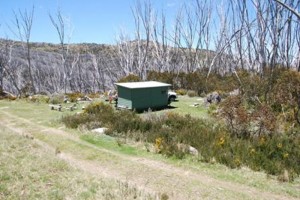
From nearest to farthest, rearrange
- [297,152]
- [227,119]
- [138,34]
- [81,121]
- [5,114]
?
[297,152]
[227,119]
[81,121]
[5,114]
[138,34]

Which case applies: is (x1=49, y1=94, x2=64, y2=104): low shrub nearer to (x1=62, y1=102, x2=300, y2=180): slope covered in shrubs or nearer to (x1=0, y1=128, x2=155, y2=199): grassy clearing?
(x1=62, y1=102, x2=300, y2=180): slope covered in shrubs

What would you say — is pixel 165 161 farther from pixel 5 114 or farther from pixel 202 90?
pixel 202 90

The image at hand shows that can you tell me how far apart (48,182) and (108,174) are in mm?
1554

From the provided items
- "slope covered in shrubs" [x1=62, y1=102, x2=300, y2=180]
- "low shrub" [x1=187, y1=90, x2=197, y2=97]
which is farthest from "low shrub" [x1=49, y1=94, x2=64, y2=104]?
"low shrub" [x1=187, y1=90, x2=197, y2=97]

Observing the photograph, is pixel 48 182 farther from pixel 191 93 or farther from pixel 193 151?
pixel 191 93

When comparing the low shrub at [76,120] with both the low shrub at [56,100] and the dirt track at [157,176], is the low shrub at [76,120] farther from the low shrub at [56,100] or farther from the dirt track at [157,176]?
the low shrub at [56,100]

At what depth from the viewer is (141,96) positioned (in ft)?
58.7

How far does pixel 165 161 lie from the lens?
31.8ft

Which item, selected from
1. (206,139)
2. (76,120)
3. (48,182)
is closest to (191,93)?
(76,120)

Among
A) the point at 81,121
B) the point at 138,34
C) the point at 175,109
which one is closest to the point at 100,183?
the point at 81,121

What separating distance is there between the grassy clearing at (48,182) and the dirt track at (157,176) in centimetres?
49

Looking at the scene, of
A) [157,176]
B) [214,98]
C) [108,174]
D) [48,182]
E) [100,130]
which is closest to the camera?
[48,182]

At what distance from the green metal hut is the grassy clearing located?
787 centimetres

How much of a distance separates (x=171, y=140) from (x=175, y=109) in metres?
6.93
